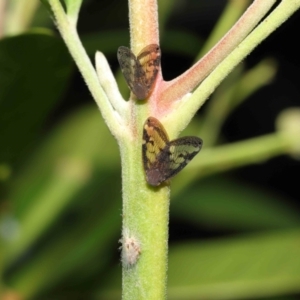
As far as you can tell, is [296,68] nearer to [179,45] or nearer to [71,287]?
[179,45]

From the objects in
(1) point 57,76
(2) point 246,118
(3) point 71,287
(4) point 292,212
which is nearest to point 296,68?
(2) point 246,118

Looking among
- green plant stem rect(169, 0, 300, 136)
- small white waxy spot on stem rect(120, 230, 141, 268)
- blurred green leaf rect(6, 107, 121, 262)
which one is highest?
blurred green leaf rect(6, 107, 121, 262)

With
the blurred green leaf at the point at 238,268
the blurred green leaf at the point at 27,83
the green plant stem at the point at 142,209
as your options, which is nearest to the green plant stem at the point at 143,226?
the green plant stem at the point at 142,209

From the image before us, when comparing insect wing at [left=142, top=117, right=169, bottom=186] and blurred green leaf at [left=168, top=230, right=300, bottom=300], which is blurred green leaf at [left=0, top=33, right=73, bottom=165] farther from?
blurred green leaf at [left=168, top=230, right=300, bottom=300]

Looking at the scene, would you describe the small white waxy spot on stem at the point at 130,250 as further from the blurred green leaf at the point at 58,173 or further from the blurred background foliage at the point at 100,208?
the blurred green leaf at the point at 58,173

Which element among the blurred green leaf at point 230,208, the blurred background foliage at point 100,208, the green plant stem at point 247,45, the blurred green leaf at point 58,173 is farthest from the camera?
the blurred green leaf at point 230,208

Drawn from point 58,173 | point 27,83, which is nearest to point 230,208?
point 58,173

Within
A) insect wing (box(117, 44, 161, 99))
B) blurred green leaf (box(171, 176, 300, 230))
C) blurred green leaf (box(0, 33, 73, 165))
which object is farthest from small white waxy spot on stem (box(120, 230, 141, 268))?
blurred green leaf (box(171, 176, 300, 230))

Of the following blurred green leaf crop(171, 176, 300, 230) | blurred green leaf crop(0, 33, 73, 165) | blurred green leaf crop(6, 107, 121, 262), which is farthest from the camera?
blurred green leaf crop(171, 176, 300, 230)
